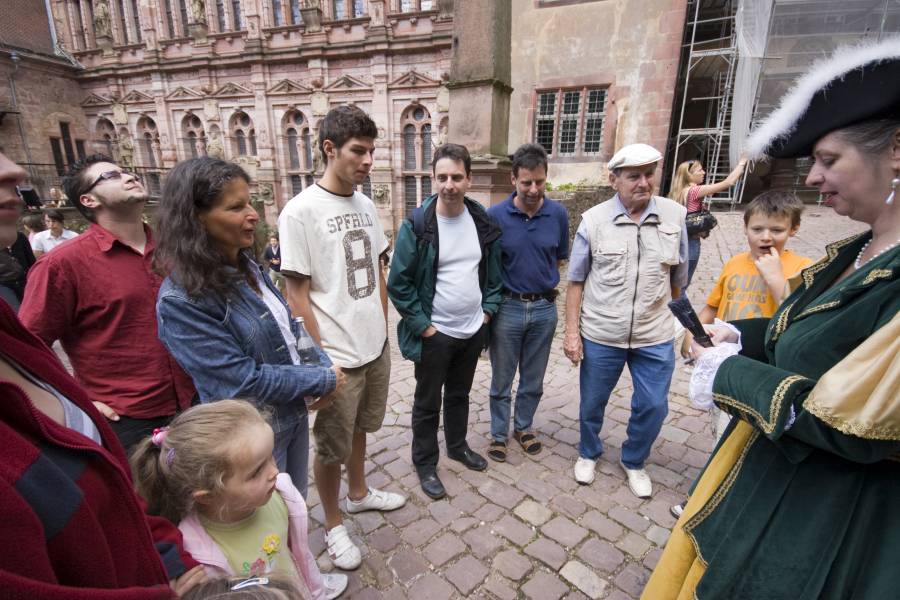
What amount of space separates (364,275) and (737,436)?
6.26 ft

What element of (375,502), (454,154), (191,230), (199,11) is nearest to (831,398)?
(191,230)

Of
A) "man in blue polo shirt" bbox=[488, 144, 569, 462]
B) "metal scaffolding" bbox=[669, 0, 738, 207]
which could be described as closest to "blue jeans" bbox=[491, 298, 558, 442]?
"man in blue polo shirt" bbox=[488, 144, 569, 462]

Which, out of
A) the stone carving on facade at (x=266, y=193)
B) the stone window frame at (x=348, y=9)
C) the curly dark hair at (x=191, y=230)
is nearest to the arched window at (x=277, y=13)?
the stone window frame at (x=348, y=9)

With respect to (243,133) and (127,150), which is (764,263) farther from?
(127,150)

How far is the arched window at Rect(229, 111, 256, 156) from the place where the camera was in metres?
20.2

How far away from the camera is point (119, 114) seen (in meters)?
21.8

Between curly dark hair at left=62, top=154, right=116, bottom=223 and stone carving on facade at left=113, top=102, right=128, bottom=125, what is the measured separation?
26.1 metres

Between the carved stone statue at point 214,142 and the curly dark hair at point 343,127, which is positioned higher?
the carved stone statue at point 214,142

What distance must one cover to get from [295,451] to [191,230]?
1.20 m

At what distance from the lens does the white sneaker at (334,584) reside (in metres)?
2.27

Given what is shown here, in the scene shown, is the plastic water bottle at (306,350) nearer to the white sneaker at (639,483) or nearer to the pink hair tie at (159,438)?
the pink hair tie at (159,438)

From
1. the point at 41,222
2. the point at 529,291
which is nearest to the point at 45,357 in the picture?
the point at 529,291

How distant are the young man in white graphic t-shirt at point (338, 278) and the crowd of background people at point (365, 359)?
0.04 feet

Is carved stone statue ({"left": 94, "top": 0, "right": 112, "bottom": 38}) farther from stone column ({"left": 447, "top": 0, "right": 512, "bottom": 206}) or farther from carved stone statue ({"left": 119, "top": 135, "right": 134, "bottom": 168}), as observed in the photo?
stone column ({"left": 447, "top": 0, "right": 512, "bottom": 206})
